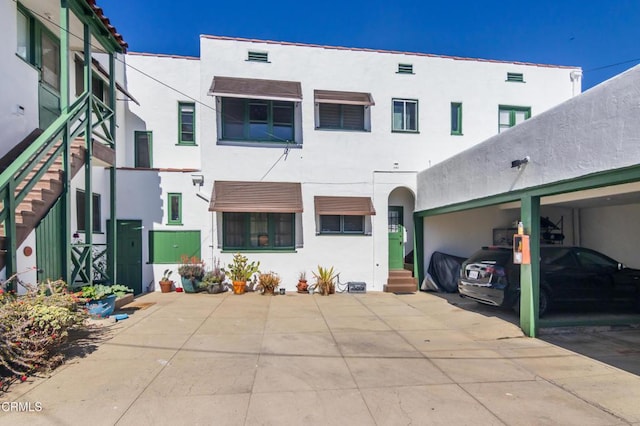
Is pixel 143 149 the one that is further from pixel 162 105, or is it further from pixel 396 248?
pixel 396 248

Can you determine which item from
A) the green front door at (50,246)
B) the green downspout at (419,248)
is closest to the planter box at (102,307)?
the green front door at (50,246)

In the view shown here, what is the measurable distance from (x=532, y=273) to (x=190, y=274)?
29.9ft

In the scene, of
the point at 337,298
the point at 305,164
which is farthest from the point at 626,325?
the point at 305,164

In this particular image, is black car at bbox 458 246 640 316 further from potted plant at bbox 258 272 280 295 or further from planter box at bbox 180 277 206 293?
planter box at bbox 180 277 206 293

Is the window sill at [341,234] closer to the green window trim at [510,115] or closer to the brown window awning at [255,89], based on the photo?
the brown window awning at [255,89]

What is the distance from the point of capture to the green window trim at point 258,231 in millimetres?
11438

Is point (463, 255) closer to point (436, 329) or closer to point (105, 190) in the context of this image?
point (436, 329)

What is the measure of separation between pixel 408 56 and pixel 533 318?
9446mm

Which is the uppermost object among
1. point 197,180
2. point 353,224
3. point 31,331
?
point 197,180

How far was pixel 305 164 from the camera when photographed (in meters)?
11.7

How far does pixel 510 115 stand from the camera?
12734 millimetres

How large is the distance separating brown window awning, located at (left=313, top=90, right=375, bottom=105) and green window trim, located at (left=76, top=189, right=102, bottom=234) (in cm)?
747

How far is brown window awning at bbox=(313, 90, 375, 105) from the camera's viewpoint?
11.4 metres

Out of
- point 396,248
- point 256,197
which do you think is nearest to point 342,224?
point 396,248
